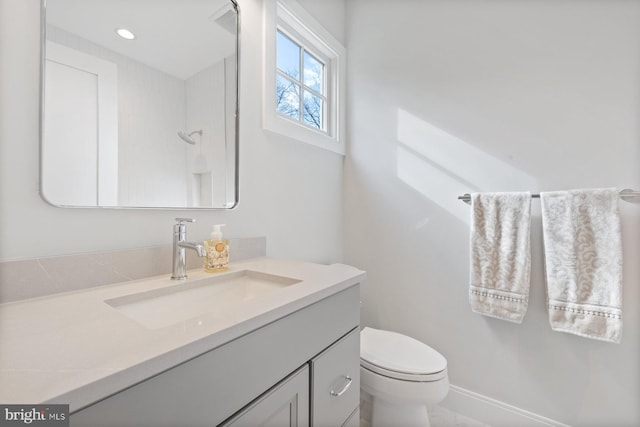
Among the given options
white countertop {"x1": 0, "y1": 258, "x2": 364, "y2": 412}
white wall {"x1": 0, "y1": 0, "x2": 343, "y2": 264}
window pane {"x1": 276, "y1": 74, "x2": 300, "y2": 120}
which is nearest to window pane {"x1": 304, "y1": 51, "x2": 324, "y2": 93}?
window pane {"x1": 276, "y1": 74, "x2": 300, "y2": 120}

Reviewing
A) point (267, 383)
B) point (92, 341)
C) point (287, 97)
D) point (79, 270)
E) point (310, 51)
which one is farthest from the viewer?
point (310, 51)

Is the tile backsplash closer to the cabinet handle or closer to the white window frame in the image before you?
the cabinet handle

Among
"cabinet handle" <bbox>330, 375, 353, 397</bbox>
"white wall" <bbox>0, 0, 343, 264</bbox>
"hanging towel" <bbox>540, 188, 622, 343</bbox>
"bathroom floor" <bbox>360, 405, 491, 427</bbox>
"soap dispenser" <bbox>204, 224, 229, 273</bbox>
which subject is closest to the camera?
"white wall" <bbox>0, 0, 343, 264</bbox>

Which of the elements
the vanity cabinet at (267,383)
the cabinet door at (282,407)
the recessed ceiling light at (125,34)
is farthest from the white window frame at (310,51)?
the cabinet door at (282,407)

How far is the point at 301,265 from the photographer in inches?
40.6

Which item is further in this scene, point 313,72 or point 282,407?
point 313,72

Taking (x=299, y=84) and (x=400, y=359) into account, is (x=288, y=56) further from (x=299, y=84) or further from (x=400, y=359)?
(x=400, y=359)

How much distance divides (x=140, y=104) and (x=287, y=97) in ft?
2.64

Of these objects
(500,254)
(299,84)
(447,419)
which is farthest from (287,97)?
(447,419)

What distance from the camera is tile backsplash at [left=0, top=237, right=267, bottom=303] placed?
0.62 m

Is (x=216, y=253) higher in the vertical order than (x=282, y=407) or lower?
higher

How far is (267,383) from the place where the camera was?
572mm

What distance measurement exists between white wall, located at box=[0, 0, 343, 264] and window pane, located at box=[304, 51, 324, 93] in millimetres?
364

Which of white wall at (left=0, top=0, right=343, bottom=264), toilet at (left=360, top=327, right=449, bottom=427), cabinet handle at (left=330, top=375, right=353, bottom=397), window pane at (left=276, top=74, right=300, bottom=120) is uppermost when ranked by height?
window pane at (left=276, top=74, right=300, bottom=120)
